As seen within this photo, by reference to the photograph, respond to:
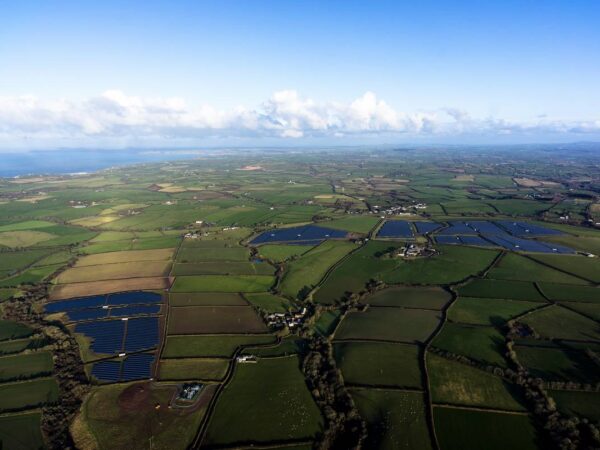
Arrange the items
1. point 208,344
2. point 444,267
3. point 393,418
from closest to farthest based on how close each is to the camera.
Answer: point 393,418
point 208,344
point 444,267

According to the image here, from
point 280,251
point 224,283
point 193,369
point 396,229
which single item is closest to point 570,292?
point 396,229

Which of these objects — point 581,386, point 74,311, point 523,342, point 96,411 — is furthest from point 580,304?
point 74,311

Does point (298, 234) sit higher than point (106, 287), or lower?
lower

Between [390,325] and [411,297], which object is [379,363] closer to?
[390,325]

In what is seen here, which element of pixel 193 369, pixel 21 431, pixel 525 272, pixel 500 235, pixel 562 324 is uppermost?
pixel 21 431

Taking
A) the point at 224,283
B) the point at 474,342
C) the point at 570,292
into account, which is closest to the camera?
the point at 474,342

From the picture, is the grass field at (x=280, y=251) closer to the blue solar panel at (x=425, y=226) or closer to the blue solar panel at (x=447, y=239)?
the blue solar panel at (x=447, y=239)

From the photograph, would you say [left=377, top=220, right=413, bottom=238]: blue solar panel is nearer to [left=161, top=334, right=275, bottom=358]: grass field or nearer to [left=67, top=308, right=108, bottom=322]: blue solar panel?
[left=161, top=334, right=275, bottom=358]: grass field
